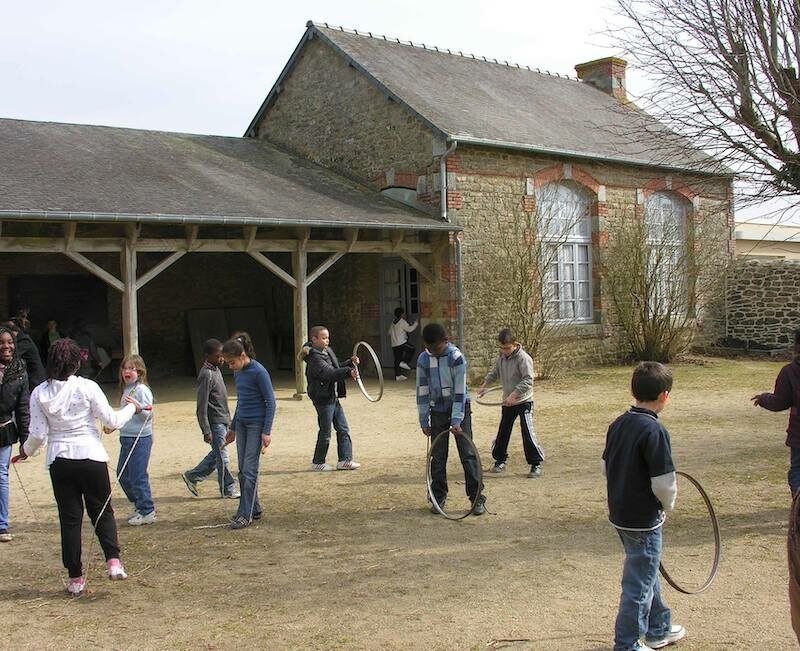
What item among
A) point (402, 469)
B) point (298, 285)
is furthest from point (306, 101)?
point (402, 469)

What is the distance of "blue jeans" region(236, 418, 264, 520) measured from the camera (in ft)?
20.6

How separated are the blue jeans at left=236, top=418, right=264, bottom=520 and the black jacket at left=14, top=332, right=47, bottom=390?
1.47 m

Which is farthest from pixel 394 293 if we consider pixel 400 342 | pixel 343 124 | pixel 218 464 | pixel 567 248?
pixel 218 464

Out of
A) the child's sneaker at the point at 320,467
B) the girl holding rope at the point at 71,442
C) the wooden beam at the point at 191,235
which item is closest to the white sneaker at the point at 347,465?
the child's sneaker at the point at 320,467

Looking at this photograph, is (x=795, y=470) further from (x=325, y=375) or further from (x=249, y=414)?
(x=325, y=375)

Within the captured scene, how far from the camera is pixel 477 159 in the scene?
15836 mm

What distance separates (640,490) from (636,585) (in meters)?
0.42

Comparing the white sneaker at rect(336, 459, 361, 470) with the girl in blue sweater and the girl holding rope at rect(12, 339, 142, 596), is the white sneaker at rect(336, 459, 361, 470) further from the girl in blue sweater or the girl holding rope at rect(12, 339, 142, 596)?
the girl holding rope at rect(12, 339, 142, 596)

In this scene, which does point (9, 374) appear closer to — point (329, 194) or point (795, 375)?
point (795, 375)

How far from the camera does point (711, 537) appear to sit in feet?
18.8

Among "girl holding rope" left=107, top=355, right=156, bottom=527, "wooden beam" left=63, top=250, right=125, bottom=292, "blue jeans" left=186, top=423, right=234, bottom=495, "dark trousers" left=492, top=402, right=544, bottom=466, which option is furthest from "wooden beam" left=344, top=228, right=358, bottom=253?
"girl holding rope" left=107, top=355, right=156, bottom=527

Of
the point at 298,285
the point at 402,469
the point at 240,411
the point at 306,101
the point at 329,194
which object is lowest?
the point at 402,469

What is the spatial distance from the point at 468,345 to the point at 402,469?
24.7ft

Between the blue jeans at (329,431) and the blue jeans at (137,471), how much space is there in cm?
205
